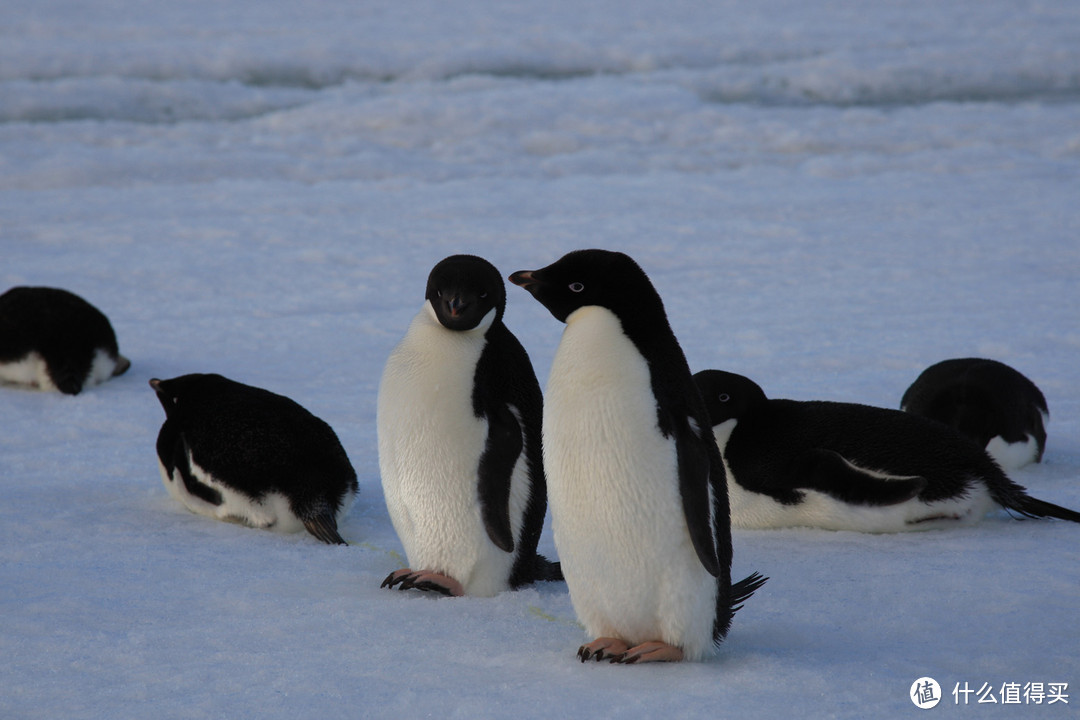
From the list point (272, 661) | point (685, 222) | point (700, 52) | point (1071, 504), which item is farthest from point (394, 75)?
point (272, 661)

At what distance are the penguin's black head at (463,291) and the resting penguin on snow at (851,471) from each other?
3.28 feet

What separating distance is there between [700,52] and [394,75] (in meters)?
4.02

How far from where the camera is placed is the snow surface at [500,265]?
2.19 metres

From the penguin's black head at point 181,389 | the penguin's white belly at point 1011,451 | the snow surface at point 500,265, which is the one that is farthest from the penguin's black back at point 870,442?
the penguin's black head at point 181,389

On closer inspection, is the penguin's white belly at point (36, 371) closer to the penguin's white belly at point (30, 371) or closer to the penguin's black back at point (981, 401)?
the penguin's white belly at point (30, 371)

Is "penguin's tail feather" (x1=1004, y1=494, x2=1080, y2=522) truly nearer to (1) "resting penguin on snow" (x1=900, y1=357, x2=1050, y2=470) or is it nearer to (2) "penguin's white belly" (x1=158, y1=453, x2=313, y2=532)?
(1) "resting penguin on snow" (x1=900, y1=357, x2=1050, y2=470)

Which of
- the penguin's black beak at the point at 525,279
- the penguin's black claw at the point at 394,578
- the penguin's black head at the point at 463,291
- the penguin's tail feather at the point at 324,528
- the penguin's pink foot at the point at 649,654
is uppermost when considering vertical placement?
the penguin's black beak at the point at 525,279

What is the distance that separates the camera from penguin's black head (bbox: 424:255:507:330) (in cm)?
268

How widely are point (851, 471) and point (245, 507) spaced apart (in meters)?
1.74

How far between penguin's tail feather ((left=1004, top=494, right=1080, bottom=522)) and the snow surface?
0.04m

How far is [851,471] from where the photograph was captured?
10.7ft

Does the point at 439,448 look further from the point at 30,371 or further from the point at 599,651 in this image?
the point at 30,371

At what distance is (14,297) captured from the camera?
Answer: 4.99m

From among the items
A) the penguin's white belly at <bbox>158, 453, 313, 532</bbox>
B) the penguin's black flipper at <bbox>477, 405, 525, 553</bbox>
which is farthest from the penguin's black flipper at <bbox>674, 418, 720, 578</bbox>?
the penguin's white belly at <bbox>158, 453, 313, 532</bbox>
